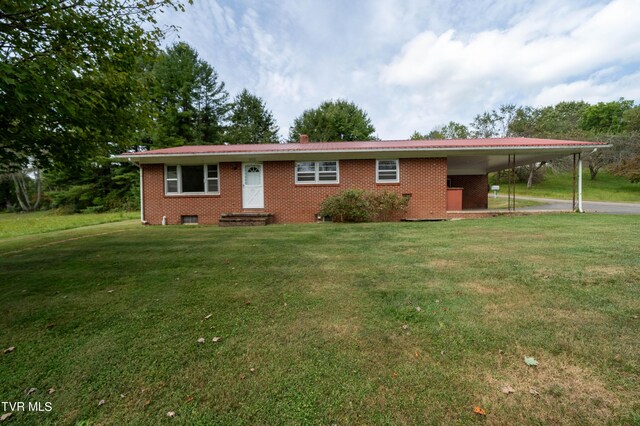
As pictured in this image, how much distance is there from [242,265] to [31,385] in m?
3.11

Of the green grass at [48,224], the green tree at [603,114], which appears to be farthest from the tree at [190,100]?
the green tree at [603,114]

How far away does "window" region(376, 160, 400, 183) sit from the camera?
1231 centimetres

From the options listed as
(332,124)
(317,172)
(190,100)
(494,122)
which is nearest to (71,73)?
(317,172)

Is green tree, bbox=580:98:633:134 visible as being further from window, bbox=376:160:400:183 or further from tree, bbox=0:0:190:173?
tree, bbox=0:0:190:173

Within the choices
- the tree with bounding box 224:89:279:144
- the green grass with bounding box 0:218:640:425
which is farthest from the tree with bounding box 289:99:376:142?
the green grass with bounding box 0:218:640:425

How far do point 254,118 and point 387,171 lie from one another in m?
28.0

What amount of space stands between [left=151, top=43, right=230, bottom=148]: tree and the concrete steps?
58.2 ft

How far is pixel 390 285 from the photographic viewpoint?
4039mm

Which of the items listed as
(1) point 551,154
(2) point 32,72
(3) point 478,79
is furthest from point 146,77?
(3) point 478,79

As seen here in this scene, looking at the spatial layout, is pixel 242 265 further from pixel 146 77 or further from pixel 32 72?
pixel 146 77

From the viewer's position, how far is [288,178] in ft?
41.3

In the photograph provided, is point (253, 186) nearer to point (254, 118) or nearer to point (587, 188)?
point (254, 118)

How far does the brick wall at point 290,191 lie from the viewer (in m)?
12.2

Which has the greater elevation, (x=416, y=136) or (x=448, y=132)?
(x=448, y=132)
